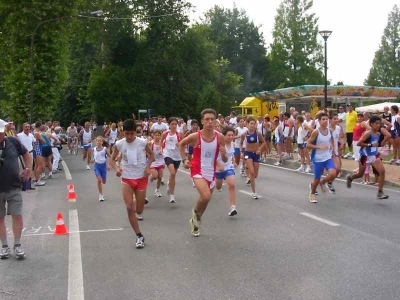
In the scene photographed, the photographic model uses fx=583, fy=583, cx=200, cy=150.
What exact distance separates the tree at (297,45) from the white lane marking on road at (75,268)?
69.7 meters

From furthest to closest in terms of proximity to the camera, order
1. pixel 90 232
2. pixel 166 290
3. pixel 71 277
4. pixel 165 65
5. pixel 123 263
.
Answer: pixel 165 65
pixel 90 232
pixel 123 263
pixel 71 277
pixel 166 290

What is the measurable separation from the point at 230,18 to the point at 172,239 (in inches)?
3148

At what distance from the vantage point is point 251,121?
1342cm

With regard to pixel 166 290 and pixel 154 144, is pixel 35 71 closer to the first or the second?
pixel 154 144

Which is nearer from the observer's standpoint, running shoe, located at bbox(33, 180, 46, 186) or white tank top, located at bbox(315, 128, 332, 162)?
white tank top, located at bbox(315, 128, 332, 162)

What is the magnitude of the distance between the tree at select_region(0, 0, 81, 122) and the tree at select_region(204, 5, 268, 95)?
47236 millimetres

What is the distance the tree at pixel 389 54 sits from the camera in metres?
84.3

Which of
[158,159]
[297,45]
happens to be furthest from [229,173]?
[297,45]

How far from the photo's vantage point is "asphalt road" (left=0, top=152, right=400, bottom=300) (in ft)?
18.8

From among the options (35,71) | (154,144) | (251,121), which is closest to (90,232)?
(154,144)

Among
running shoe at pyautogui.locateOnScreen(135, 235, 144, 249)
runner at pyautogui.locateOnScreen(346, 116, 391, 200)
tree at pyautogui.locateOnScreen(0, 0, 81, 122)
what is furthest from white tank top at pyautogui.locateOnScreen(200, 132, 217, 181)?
tree at pyautogui.locateOnScreen(0, 0, 81, 122)

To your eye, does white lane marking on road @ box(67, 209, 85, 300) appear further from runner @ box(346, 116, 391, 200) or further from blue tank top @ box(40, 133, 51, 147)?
blue tank top @ box(40, 133, 51, 147)

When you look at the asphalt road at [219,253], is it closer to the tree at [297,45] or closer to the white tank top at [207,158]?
the white tank top at [207,158]

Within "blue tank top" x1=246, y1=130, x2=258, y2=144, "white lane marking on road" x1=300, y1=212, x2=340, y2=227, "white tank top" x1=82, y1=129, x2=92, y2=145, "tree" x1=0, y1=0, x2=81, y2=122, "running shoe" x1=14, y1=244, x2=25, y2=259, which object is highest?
"tree" x1=0, y1=0, x2=81, y2=122
